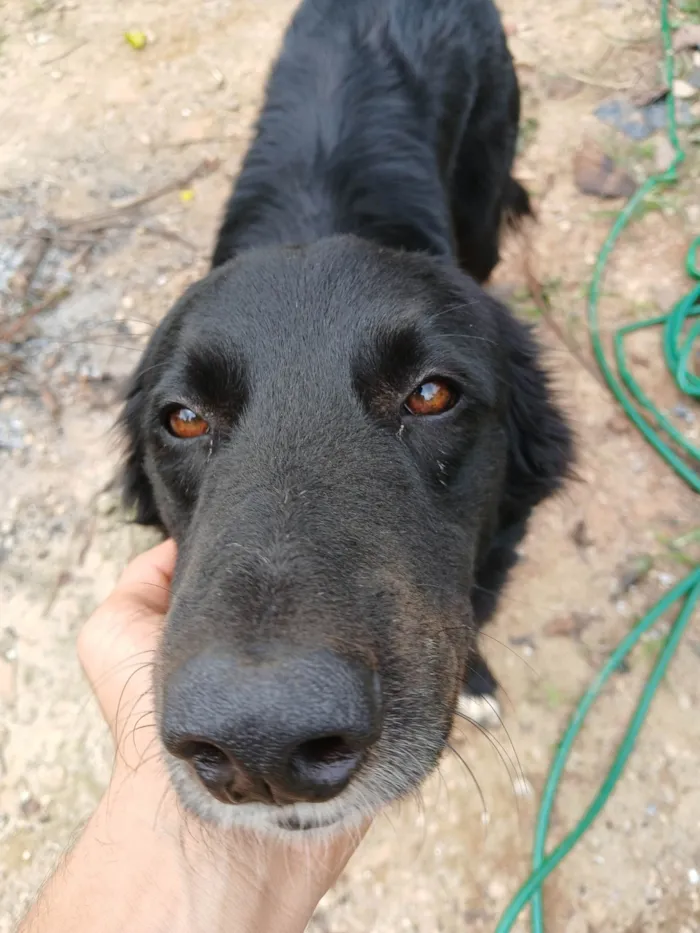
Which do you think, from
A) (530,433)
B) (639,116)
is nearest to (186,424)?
(530,433)

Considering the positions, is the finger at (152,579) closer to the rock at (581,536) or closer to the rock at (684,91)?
the rock at (581,536)

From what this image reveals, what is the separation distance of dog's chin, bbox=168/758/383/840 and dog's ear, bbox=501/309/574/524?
1417 millimetres

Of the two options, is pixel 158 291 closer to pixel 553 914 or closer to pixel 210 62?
pixel 210 62

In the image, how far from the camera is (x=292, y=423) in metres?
1.79

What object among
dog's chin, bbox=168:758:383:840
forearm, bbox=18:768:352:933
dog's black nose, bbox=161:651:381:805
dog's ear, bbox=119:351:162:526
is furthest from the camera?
dog's ear, bbox=119:351:162:526

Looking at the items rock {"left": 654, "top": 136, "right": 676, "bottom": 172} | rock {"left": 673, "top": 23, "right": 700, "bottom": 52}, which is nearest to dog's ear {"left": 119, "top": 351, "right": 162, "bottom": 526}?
rock {"left": 654, "top": 136, "right": 676, "bottom": 172}

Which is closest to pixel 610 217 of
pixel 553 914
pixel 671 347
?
pixel 671 347

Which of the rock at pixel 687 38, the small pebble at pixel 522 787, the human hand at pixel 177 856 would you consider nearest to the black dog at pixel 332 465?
the human hand at pixel 177 856

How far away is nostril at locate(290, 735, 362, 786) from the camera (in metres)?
1.26

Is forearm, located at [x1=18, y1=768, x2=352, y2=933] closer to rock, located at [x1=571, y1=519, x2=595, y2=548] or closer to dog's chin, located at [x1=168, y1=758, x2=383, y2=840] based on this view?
dog's chin, located at [x1=168, y1=758, x2=383, y2=840]

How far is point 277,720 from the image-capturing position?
1.19m

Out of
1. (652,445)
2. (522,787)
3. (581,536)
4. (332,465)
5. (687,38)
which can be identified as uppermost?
(332,465)

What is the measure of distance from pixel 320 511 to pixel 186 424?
0.65 meters

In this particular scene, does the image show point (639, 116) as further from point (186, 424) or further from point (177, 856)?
point (177, 856)
